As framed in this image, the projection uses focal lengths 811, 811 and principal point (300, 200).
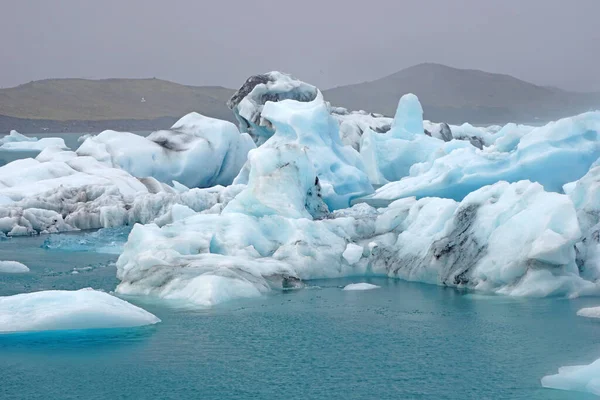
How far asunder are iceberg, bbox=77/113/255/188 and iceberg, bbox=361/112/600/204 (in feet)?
22.7

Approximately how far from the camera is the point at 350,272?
1487 cm

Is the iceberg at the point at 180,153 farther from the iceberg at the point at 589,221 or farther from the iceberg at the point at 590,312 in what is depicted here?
the iceberg at the point at 590,312

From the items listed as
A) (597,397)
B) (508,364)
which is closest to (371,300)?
(508,364)

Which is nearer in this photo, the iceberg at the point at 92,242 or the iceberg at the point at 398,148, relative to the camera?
the iceberg at the point at 92,242

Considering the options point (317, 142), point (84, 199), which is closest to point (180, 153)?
point (317, 142)

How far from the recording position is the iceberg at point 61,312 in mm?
9766

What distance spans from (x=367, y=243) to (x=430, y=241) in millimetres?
1456

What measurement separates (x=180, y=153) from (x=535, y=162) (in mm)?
11680

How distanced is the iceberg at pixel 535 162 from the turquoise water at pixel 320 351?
8.91 metres

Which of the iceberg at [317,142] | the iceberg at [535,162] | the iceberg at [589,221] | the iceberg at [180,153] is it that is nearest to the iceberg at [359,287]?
the iceberg at [589,221]

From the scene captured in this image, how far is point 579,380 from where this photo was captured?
8055 millimetres

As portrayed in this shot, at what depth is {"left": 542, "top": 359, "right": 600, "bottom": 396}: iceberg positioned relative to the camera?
7.91 metres

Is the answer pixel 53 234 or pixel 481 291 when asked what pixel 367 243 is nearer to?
pixel 481 291

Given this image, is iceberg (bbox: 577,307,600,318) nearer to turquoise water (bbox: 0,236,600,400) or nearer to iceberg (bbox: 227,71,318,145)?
turquoise water (bbox: 0,236,600,400)
